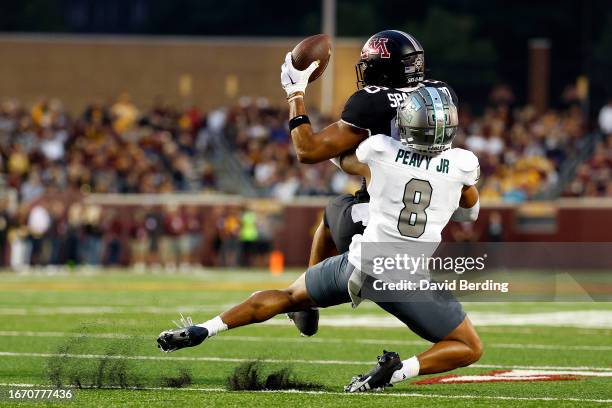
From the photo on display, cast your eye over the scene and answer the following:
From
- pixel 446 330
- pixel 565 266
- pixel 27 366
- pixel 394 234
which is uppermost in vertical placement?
pixel 394 234

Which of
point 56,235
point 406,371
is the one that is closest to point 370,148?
point 406,371

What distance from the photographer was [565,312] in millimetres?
13391

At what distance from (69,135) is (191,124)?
7.66 feet

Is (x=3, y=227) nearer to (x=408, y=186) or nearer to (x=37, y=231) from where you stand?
(x=37, y=231)

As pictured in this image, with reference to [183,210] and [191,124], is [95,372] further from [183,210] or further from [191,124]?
[191,124]

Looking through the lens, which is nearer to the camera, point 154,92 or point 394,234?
point 394,234

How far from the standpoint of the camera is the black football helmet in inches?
275

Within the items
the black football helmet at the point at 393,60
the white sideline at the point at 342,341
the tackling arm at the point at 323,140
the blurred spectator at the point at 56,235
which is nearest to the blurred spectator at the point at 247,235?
the blurred spectator at the point at 56,235

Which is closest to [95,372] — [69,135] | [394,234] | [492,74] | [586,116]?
[394,234]

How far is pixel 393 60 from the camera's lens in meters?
7.01

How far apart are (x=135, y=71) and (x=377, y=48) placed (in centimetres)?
2286

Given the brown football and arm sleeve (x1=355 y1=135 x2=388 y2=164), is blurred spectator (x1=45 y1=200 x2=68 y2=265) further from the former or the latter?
arm sleeve (x1=355 y1=135 x2=388 y2=164)

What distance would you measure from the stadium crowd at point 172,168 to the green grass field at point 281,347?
601 centimetres

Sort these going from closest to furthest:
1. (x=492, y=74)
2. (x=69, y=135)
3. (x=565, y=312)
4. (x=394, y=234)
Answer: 1. (x=394, y=234)
2. (x=565, y=312)
3. (x=69, y=135)
4. (x=492, y=74)
